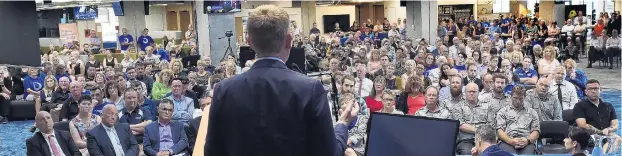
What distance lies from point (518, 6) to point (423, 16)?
1355 cm

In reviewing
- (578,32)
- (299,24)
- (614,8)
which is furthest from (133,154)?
(614,8)

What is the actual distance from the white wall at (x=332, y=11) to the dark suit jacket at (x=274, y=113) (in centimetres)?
2890

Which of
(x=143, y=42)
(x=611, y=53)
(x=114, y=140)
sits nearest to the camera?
(x=114, y=140)

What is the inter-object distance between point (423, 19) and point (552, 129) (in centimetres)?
1492

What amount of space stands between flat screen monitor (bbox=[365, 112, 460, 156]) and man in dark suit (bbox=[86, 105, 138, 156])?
4.79 metres

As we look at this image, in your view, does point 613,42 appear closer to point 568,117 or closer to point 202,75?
point 202,75

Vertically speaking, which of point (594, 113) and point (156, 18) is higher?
point (156, 18)

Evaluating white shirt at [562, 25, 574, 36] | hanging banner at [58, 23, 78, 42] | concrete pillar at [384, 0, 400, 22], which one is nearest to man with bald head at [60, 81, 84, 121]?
white shirt at [562, 25, 574, 36]

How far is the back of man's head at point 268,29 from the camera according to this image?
7.09 ft

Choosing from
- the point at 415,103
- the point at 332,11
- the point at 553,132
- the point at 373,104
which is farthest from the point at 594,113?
the point at 332,11

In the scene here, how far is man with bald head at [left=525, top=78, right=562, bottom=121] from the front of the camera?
8.01 meters

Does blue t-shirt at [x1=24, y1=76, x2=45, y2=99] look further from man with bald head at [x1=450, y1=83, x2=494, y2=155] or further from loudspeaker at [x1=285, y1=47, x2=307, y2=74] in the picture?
man with bald head at [x1=450, y1=83, x2=494, y2=155]

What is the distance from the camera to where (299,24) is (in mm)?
29062

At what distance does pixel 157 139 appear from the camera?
7.40 metres
